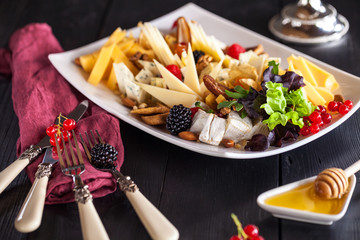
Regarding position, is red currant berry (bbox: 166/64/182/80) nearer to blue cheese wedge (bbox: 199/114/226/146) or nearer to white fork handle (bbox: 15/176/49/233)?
blue cheese wedge (bbox: 199/114/226/146)

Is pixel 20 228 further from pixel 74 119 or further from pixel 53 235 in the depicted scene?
pixel 74 119

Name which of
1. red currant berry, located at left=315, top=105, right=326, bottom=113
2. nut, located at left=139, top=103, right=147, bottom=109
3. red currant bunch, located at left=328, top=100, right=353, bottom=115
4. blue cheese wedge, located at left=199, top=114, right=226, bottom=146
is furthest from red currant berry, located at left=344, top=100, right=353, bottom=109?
nut, located at left=139, top=103, right=147, bottom=109

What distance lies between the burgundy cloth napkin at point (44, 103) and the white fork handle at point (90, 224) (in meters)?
0.16

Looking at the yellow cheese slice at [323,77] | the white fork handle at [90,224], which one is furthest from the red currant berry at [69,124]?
the yellow cheese slice at [323,77]

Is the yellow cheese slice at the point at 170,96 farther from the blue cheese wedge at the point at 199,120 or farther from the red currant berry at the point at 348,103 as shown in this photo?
the red currant berry at the point at 348,103

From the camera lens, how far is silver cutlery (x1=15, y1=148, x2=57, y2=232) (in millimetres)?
1328

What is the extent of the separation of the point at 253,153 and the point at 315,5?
1253 mm

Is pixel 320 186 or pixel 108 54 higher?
pixel 108 54

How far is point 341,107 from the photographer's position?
175 cm

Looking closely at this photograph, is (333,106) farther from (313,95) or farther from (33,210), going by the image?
(33,210)

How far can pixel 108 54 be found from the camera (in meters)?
2.12

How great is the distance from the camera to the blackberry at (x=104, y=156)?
5.27 ft

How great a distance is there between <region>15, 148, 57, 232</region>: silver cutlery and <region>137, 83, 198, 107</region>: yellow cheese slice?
0.47 metres

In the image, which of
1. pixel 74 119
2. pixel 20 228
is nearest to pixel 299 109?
pixel 74 119
